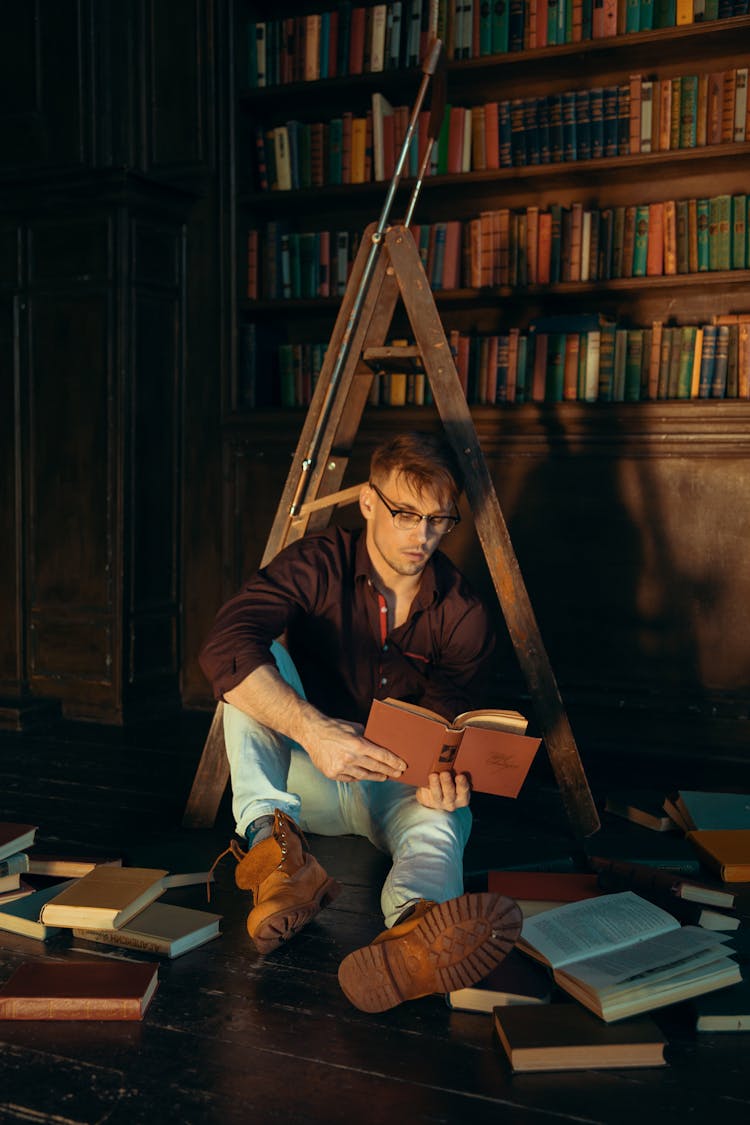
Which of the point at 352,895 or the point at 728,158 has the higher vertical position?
the point at 728,158

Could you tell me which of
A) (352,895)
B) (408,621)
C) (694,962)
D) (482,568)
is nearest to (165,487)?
(482,568)

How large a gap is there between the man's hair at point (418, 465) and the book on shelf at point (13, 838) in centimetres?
95

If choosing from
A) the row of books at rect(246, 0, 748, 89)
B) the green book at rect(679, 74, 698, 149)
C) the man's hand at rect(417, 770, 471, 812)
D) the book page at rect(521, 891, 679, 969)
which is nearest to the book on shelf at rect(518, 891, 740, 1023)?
the book page at rect(521, 891, 679, 969)

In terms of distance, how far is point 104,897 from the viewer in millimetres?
1928

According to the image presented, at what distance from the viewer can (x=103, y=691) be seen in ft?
12.6

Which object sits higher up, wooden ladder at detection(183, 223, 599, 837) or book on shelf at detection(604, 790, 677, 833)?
wooden ladder at detection(183, 223, 599, 837)

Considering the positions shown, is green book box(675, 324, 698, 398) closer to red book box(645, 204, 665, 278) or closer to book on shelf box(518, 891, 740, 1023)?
red book box(645, 204, 665, 278)

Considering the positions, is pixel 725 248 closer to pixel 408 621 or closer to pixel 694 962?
pixel 408 621

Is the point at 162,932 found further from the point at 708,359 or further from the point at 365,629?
the point at 708,359

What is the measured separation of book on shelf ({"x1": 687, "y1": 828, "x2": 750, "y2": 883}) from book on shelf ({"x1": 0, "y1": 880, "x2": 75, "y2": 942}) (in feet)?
4.22

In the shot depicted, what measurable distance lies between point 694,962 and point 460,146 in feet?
8.94

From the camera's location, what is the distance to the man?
1827mm

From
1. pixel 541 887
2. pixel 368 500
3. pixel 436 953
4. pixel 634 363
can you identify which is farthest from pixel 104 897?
pixel 634 363

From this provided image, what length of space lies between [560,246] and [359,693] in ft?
6.05
